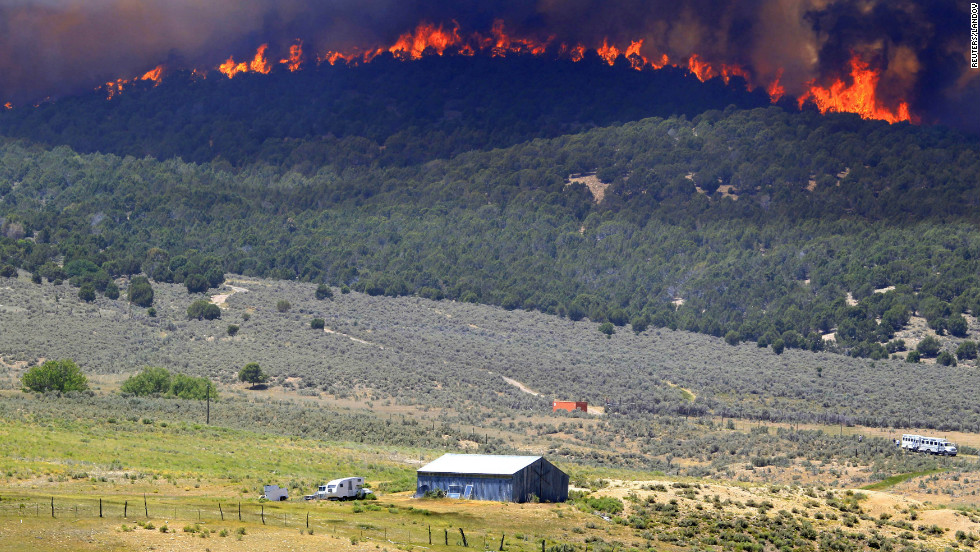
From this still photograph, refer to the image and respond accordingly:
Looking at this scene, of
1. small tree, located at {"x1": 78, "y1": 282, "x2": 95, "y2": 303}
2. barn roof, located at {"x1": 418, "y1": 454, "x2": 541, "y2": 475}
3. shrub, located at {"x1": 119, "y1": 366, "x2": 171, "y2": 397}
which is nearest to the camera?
barn roof, located at {"x1": 418, "y1": 454, "x2": 541, "y2": 475}

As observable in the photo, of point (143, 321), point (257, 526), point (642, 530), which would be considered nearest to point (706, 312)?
point (143, 321)

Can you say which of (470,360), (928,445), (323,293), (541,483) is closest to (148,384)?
(470,360)

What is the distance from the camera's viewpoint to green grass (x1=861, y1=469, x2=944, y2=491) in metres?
62.3

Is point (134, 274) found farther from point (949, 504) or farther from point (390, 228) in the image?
point (949, 504)

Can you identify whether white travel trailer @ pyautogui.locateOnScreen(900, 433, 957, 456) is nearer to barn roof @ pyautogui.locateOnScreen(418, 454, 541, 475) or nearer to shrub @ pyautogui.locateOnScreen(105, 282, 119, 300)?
barn roof @ pyautogui.locateOnScreen(418, 454, 541, 475)

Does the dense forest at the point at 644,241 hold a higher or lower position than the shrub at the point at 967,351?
higher

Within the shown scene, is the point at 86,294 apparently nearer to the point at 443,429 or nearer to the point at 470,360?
the point at 470,360

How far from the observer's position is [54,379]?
263 feet

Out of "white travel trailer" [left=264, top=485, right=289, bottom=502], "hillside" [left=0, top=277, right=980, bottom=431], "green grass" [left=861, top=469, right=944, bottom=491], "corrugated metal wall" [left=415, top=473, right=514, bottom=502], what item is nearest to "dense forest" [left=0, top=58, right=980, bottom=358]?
"hillside" [left=0, top=277, right=980, bottom=431]

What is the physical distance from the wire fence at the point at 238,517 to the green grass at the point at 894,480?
29107 mm

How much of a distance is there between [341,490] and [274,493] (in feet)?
8.98

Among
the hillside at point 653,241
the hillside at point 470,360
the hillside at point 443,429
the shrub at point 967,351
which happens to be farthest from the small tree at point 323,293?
the shrub at point 967,351

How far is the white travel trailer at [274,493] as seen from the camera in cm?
4481

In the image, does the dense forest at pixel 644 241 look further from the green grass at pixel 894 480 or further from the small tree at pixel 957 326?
the green grass at pixel 894 480
